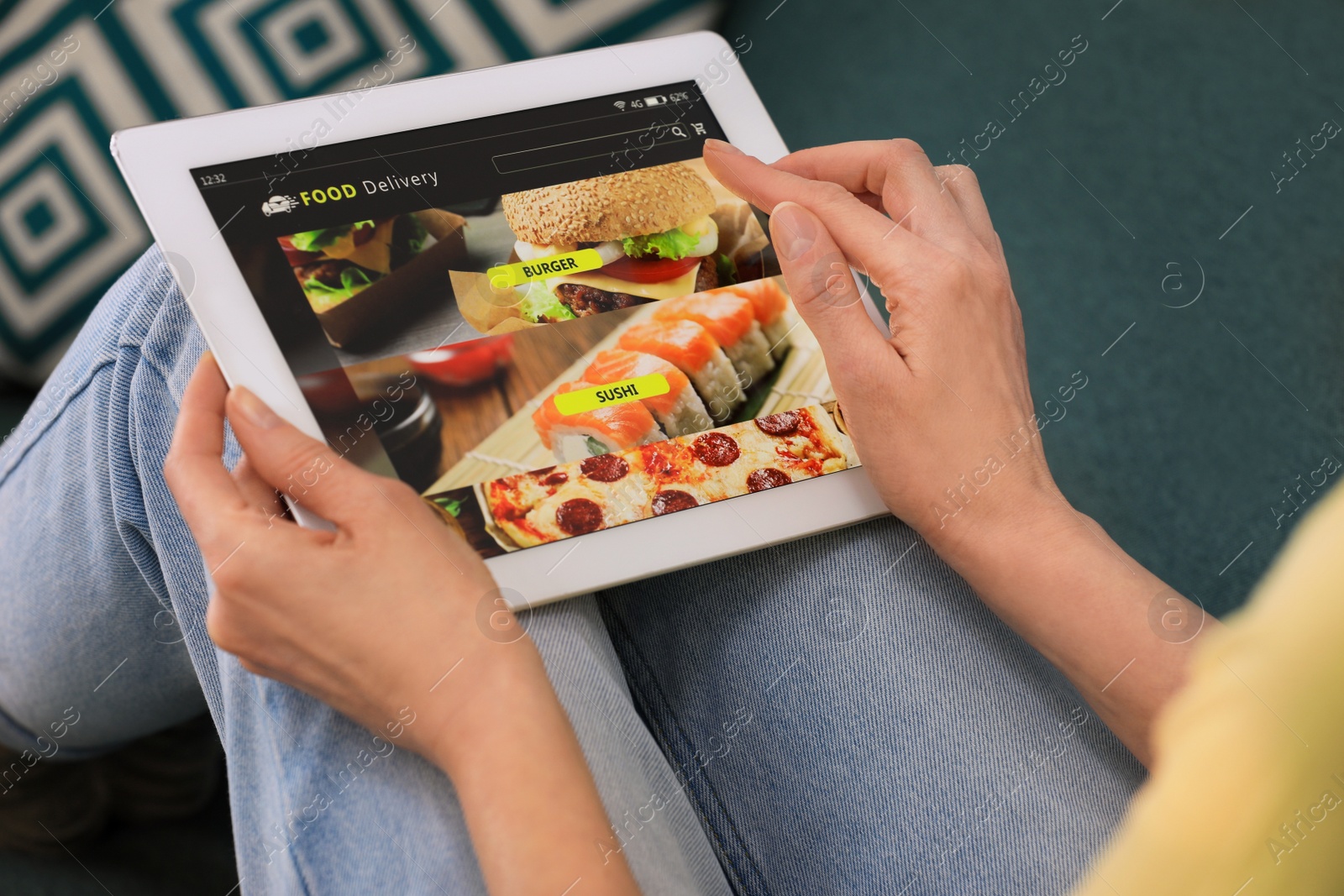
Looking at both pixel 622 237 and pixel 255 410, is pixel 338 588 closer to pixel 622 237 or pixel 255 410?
pixel 255 410

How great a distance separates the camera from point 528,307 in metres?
0.57

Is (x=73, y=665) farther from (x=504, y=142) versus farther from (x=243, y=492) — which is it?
(x=504, y=142)

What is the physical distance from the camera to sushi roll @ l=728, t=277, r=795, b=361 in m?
0.61

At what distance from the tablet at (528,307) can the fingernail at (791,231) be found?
0.05m

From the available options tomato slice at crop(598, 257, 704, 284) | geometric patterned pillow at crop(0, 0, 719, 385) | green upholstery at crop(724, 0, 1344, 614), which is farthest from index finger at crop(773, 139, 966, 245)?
geometric patterned pillow at crop(0, 0, 719, 385)

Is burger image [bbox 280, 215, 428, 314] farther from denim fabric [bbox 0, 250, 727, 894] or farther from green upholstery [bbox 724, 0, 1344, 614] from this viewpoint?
green upholstery [bbox 724, 0, 1344, 614]

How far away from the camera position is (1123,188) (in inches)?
38.5

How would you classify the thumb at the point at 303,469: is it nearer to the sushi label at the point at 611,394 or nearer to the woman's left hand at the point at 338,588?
the woman's left hand at the point at 338,588

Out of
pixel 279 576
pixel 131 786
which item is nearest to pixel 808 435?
pixel 279 576

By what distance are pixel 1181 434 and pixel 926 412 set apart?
52cm

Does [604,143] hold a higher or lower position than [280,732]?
higher

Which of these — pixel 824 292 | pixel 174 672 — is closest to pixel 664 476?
pixel 824 292

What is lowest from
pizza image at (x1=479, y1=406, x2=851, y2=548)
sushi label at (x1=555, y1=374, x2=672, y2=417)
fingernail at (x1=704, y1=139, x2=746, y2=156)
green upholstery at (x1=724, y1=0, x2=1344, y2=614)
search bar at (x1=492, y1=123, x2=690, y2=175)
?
green upholstery at (x1=724, y1=0, x2=1344, y2=614)

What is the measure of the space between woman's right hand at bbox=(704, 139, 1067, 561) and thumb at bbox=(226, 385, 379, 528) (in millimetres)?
292
